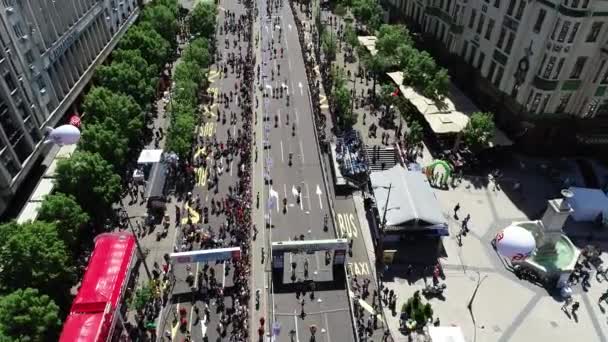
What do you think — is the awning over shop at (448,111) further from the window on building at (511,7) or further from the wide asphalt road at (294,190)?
the wide asphalt road at (294,190)

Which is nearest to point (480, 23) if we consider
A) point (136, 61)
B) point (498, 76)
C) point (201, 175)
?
point (498, 76)

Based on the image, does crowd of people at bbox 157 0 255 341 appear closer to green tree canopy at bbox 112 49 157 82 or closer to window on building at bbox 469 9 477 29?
green tree canopy at bbox 112 49 157 82

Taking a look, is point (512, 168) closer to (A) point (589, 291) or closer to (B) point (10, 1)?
(A) point (589, 291)

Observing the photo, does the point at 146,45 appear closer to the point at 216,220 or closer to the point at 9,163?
the point at 9,163

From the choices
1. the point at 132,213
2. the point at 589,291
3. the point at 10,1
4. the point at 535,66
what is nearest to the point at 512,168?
the point at 535,66

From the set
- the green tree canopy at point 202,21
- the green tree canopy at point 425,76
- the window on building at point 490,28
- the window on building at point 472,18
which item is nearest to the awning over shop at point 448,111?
the green tree canopy at point 425,76

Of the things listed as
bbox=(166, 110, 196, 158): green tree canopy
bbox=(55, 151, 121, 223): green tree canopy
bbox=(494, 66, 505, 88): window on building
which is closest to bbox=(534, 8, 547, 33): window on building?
bbox=(494, 66, 505, 88): window on building
